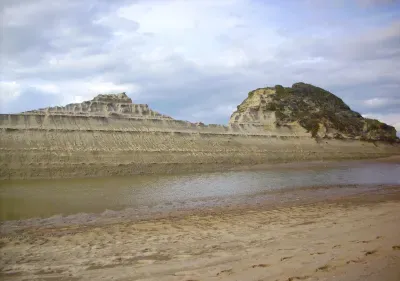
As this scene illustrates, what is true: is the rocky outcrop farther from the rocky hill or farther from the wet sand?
the wet sand

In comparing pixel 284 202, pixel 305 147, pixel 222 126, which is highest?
pixel 222 126

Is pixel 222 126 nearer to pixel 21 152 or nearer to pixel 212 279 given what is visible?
pixel 21 152


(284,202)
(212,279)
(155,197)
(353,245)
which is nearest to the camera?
(212,279)

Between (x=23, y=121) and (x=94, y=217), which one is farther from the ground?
(x=23, y=121)

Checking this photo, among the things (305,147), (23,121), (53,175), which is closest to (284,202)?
(53,175)

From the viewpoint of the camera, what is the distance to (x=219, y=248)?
6910mm

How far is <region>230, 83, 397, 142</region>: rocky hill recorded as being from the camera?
1548 inches

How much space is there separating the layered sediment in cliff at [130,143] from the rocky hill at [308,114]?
0.79m

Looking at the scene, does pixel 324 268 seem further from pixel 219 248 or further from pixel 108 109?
pixel 108 109

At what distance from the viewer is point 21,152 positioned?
22.0 meters

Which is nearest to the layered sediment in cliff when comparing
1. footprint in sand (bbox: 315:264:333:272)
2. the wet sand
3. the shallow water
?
the shallow water

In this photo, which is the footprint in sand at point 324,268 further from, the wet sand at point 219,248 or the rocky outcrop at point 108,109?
the rocky outcrop at point 108,109

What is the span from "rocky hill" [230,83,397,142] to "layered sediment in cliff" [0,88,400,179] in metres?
0.79

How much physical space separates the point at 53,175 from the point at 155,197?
9732mm
